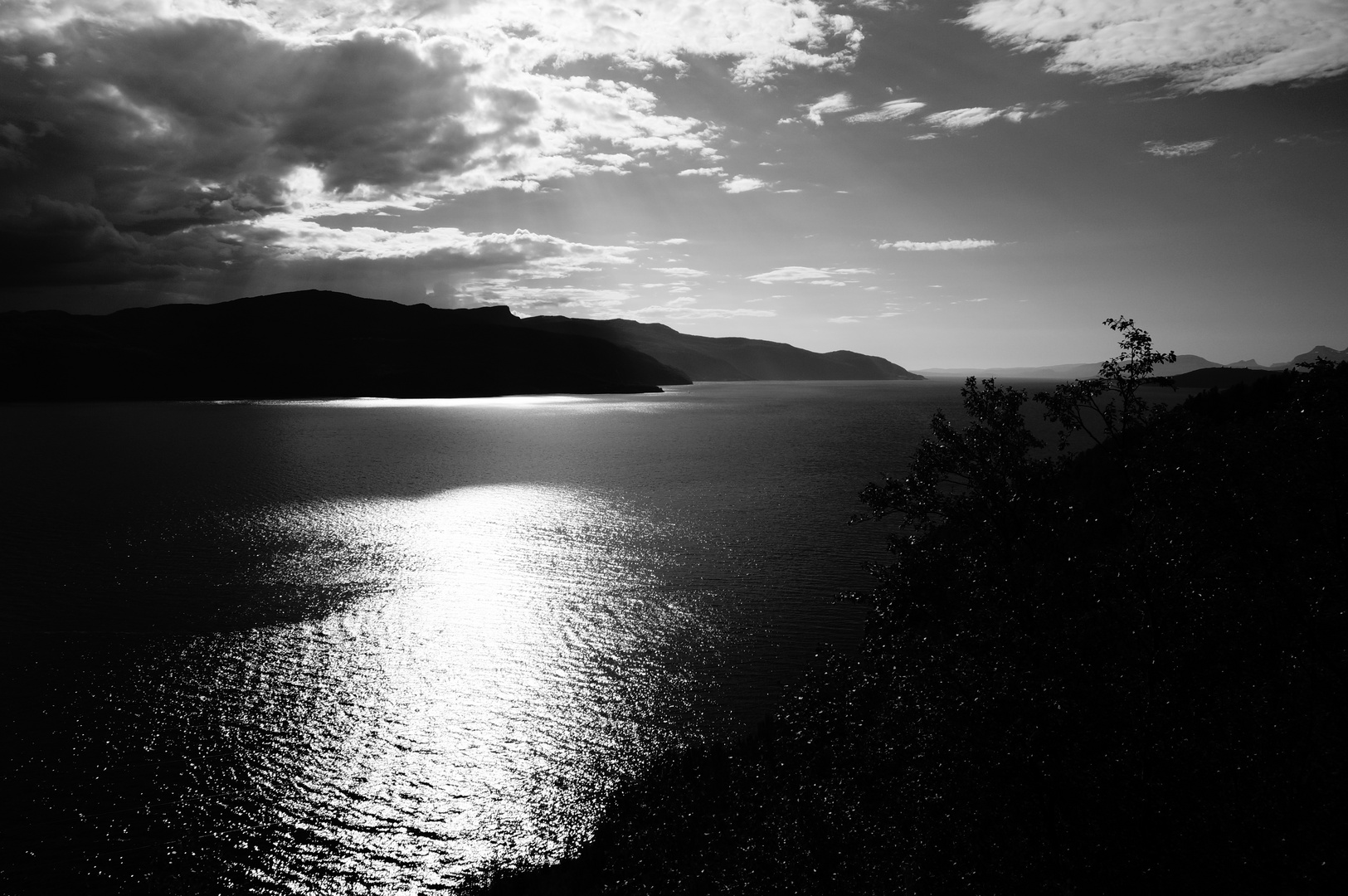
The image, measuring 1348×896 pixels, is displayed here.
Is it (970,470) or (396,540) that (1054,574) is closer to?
(970,470)

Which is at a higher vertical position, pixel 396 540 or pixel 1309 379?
pixel 1309 379

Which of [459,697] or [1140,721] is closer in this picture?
[1140,721]

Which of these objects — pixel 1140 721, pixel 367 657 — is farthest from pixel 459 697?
pixel 1140 721

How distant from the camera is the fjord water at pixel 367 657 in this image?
26.2m

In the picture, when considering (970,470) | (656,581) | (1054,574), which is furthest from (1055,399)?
(656,581)

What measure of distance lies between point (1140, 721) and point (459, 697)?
31621 mm

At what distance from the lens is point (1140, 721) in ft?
46.4

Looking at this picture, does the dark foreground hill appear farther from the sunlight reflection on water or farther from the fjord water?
the fjord water

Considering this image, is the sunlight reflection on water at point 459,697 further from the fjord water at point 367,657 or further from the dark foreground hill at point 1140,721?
the dark foreground hill at point 1140,721

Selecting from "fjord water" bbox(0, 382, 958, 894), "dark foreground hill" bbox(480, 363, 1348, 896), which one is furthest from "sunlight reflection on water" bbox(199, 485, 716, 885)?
"dark foreground hill" bbox(480, 363, 1348, 896)

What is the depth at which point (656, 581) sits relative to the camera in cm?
5262

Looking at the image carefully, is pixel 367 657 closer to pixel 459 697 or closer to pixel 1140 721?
pixel 459 697

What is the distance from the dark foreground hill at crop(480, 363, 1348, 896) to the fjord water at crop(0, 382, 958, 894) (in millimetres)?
11348

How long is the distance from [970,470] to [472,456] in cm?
10675
